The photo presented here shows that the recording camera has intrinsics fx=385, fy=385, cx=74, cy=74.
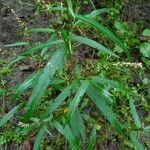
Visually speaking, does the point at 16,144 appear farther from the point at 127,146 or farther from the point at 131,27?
the point at 131,27

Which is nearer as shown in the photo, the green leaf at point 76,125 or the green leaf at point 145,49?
the green leaf at point 76,125

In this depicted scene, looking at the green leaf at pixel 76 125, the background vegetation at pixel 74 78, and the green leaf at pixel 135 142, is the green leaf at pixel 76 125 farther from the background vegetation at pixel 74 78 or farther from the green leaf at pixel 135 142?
the green leaf at pixel 135 142

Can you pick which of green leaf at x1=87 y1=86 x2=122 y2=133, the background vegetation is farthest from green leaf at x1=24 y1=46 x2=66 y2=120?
green leaf at x1=87 y1=86 x2=122 y2=133

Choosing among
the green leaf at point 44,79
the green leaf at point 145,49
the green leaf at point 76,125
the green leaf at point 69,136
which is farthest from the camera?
the green leaf at point 145,49

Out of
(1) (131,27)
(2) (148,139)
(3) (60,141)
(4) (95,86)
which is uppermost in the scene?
(4) (95,86)

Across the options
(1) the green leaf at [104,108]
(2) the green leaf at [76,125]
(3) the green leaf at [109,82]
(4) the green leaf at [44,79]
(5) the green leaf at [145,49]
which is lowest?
(5) the green leaf at [145,49]

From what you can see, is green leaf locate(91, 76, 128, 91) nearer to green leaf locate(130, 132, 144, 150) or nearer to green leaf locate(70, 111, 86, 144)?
green leaf locate(70, 111, 86, 144)

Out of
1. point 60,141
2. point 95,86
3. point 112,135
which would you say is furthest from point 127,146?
point 95,86

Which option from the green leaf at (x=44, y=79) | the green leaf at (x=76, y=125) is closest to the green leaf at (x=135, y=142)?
the green leaf at (x=76, y=125)
